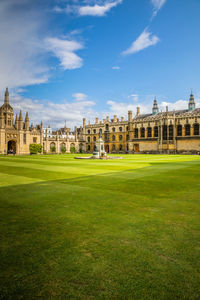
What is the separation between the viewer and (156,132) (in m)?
63.3

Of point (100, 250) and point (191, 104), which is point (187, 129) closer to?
point (191, 104)

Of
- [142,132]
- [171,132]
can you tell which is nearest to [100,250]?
[171,132]

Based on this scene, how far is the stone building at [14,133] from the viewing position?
6648cm

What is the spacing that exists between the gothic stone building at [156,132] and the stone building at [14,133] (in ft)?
89.3

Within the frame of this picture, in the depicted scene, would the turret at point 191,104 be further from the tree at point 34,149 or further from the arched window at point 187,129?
the tree at point 34,149

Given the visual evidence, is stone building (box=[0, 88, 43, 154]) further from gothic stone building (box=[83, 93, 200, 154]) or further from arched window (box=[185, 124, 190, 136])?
arched window (box=[185, 124, 190, 136])

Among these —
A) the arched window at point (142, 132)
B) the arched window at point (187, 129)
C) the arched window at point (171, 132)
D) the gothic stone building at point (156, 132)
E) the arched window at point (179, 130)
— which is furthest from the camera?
the arched window at point (142, 132)

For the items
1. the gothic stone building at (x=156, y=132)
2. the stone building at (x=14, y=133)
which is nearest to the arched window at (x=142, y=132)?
the gothic stone building at (x=156, y=132)

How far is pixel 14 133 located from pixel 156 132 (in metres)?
46.2


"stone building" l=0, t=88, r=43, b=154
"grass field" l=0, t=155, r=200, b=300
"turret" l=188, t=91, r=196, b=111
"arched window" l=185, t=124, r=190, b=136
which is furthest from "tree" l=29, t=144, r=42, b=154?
"grass field" l=0, t=155, r=200, b=300

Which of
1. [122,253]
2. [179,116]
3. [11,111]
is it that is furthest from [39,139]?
[122,253]

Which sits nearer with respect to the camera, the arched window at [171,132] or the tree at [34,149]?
the arched window at [171,132]

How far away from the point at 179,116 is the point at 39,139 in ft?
159

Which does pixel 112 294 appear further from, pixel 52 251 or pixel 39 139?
pixel 39 139
